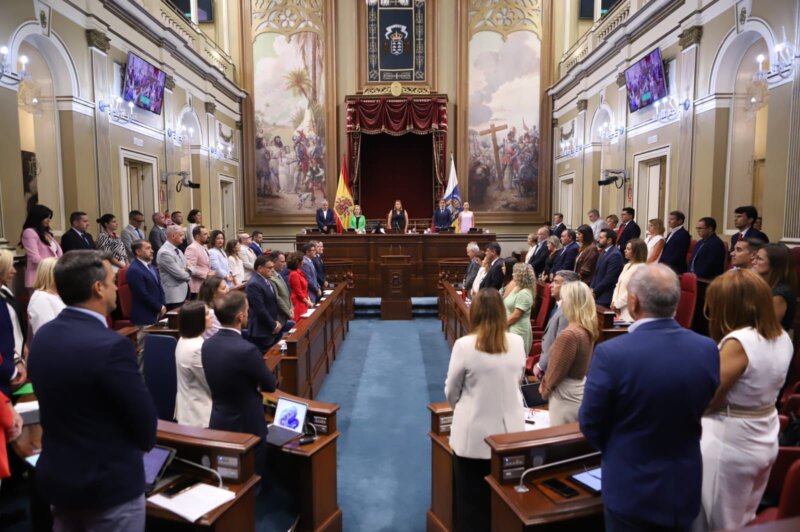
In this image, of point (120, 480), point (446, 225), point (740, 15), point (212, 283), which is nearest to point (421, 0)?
point (446, 225)

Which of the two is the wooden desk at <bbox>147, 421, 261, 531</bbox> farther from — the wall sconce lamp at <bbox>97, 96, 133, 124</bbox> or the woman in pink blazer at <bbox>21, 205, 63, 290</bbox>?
the wall sconce lamp at <bbox>97, 96, 133, 124</bbox>

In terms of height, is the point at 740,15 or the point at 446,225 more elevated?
the point at 740,15

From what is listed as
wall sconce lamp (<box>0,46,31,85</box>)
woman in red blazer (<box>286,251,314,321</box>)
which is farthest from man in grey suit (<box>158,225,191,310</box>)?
wall sconce lamp (<box>0,46,31,85</box>)

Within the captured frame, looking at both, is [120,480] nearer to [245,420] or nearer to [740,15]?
[245,420]

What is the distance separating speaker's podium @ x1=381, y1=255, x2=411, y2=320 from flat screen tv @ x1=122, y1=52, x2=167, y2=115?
4.90 meters

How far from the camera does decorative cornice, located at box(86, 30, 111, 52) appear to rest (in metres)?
7.54

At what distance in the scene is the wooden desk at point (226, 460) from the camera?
2225mm

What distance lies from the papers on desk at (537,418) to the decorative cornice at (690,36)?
6.86m

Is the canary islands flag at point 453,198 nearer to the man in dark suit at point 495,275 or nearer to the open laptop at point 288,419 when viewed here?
the man in dark suit at point 495,275

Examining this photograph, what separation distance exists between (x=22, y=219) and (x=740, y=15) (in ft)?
30.0

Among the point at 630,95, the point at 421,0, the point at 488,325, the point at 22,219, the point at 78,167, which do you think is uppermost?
the point at 421,0

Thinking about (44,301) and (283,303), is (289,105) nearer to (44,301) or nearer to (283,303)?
(283,303)

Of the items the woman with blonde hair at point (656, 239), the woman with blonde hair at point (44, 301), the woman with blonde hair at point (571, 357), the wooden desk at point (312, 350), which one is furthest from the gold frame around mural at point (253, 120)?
the woman with blonde hair at point (571, 357)

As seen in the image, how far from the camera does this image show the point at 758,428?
1955mm
